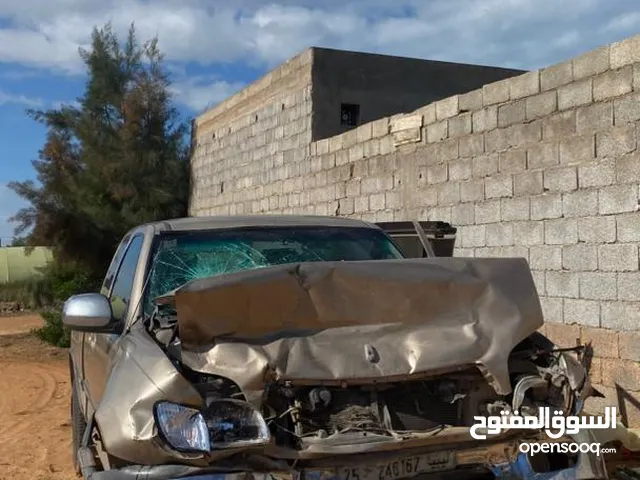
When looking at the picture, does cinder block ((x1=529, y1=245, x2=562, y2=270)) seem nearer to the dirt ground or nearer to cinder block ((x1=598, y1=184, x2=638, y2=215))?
cinder block ((x1=598, y1=184, x2=638, y2=215))

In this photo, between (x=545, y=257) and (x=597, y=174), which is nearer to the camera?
(x=597, y=174)

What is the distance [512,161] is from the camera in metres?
7.41

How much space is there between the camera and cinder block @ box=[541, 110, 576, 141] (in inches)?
262

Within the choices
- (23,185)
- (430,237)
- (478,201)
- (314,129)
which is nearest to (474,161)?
(478,201)

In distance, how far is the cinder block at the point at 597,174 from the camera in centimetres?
615

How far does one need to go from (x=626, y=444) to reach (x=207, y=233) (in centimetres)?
291

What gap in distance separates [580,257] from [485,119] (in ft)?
6.56

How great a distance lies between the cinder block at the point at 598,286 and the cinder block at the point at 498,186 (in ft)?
4.30

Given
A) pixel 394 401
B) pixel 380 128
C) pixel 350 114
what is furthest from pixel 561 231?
pixel 350 114

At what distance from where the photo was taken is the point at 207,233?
4.50 metres

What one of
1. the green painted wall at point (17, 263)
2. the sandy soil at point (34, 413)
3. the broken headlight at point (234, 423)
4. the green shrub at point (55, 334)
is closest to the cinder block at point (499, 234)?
the sandy soil at point (34, 413)

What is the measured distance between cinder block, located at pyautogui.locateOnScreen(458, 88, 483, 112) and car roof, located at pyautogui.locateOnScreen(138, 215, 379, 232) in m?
3.51

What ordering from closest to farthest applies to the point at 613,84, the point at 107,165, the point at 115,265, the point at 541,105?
1. the point at 115,265
2. the point at 613,84
3. the point at 541,105
4. the point at 107,165

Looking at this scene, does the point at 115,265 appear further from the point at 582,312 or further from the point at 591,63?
the point at 591,63
